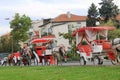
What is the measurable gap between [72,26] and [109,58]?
8122cm

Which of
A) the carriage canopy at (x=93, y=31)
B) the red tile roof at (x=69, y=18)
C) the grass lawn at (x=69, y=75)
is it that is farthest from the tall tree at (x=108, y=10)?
the grass lawn at (x=69, y=75)

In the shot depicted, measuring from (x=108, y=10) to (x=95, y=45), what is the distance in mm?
66531

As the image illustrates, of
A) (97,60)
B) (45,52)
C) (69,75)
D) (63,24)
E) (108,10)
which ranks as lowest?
(97,60)

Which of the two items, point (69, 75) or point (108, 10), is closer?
point (69, 75)

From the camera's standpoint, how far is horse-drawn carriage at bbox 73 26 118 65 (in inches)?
1152

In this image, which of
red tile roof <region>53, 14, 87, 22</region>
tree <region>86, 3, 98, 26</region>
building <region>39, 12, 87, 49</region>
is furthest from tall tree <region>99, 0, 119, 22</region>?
red tile roof <region>53, 14, 87, 22</region>

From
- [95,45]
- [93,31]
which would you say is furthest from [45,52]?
[95,45]

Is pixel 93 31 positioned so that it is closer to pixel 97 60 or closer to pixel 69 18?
pixel 97 60

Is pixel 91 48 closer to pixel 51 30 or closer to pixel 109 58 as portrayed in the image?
pixel 109 58

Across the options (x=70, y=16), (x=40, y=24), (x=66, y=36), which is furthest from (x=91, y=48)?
(x=40, y=24)

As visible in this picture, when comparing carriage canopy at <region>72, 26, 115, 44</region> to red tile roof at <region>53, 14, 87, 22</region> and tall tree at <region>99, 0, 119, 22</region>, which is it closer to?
tall tree at <region>99, 0, 119, 22</region>

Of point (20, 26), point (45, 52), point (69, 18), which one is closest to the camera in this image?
point (45, 52)

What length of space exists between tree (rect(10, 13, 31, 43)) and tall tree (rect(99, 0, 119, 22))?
18.0 meters

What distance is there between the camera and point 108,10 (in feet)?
313
